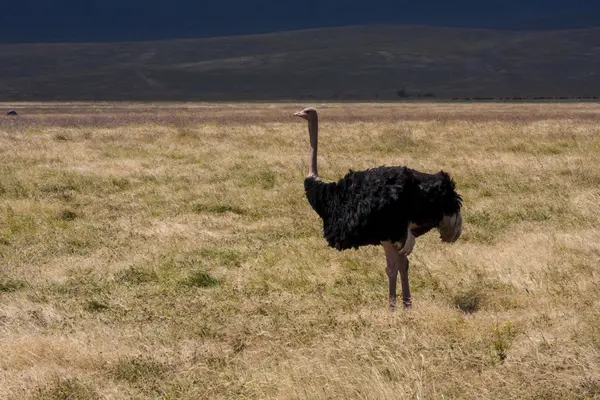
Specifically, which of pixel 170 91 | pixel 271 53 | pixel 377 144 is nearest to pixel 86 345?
pixel 377 144

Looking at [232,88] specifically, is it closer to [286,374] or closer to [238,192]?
[238,192]

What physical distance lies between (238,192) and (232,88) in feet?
387

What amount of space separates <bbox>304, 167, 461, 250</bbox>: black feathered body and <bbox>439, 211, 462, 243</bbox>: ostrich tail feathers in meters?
0.05

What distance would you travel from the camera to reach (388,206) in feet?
24.1

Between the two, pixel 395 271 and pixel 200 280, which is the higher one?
pixel 395 271

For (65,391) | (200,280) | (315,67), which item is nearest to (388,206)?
(200,280)

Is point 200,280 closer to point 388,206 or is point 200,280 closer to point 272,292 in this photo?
point 272,292

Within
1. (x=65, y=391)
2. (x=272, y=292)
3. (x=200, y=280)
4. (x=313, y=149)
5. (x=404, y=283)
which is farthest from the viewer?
(x=200, y=280)

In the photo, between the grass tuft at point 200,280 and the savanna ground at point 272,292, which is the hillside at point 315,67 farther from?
the grass tuft at point 200,280

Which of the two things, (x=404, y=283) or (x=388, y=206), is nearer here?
(x=388, y=206)

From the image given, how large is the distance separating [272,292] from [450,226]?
190 centimetres

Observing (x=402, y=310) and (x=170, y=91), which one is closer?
(x=402, y=310)

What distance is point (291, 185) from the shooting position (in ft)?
49.0

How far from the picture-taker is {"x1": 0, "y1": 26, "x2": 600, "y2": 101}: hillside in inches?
4850
